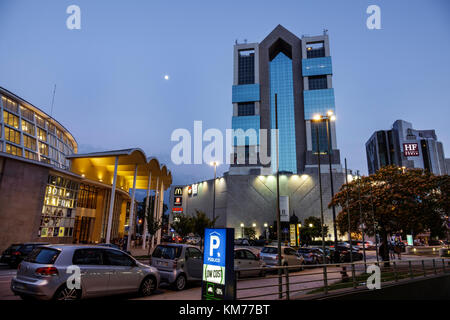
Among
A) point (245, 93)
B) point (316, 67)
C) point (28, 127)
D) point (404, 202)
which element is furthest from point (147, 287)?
point (316, 67)

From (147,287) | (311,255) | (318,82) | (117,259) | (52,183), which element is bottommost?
(311,255)

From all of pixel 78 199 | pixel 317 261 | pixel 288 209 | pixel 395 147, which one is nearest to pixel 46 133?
pixel 78 199

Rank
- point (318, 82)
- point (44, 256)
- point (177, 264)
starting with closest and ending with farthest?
1. point (44, 256)
2. point (177, 264)
3. point (318, 82)

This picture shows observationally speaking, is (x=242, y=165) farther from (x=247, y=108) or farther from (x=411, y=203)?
(x=411, y=203)

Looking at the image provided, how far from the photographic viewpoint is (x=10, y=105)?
41.5 metres

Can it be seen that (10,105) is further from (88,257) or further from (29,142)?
(88,257)

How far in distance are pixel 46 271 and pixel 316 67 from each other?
91.1 meters

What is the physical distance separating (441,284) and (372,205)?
7.01 m

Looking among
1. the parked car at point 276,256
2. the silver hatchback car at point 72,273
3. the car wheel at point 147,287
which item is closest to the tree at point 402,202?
the parked car at point 276,256

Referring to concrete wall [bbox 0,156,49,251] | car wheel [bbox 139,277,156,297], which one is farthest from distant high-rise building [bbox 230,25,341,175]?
car wheel [bbox 139,277,156,297]

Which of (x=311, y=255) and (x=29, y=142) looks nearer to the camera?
(x=311, y=255)

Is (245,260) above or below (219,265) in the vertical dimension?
below

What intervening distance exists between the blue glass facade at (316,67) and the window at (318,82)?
5.76ft

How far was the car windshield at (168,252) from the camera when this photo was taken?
34.6ft
